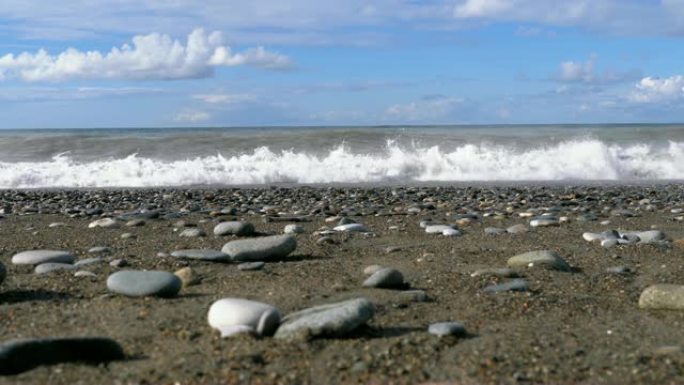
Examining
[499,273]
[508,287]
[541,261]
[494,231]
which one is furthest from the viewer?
[494,231]

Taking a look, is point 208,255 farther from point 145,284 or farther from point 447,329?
point 447,329

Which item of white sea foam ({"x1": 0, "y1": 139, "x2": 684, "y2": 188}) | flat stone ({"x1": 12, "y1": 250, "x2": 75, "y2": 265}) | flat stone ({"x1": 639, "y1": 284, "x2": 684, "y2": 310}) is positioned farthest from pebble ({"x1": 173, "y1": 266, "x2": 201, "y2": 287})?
white sea foam ({"x1": 0, "y1": 139, "x2": 684, "y2": 188})

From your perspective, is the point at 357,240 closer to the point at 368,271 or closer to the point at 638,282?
the point at 368,271

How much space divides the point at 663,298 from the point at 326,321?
62.3 inches

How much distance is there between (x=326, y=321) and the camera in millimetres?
2953

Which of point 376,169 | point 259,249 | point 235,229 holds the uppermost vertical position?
point 259,249

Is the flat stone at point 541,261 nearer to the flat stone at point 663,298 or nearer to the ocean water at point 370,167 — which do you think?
the flat stone at point 663,298

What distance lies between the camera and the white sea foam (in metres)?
16.6

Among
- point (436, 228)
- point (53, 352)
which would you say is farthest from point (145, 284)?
point (436, 228)

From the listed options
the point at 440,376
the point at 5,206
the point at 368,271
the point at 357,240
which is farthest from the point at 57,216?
the point at 440,376

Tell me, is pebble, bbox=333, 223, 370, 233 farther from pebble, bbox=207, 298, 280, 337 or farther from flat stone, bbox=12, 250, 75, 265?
pebble, bbox=207, 298, 280, 337

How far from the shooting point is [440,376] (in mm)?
2594

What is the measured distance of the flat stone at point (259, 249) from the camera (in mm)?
4758

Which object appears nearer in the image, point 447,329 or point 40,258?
point 447,329
